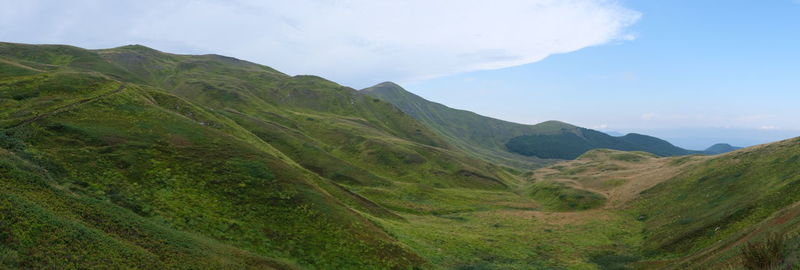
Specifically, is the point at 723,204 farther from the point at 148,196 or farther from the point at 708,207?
the point at 148,196

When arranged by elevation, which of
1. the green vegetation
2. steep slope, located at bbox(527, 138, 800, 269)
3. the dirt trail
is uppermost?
the dirt trail

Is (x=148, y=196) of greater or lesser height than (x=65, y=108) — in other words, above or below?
below

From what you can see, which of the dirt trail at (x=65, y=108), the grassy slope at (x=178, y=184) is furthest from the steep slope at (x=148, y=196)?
the dirt trail at (x=65, y=108)

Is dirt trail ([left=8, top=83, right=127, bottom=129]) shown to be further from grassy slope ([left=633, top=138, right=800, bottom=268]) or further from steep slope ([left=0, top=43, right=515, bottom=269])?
grassy slope ([left=633, top=138, right=800, bottom=268])

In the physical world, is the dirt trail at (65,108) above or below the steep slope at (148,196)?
above

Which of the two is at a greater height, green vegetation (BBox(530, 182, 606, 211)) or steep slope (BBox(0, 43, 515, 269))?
steep slope (BBox(0, 43, 515, 269))

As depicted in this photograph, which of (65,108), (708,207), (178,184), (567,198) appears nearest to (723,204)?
(708,207)

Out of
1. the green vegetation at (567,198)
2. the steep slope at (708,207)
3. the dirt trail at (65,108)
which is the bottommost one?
the green vegetation at (567,198)

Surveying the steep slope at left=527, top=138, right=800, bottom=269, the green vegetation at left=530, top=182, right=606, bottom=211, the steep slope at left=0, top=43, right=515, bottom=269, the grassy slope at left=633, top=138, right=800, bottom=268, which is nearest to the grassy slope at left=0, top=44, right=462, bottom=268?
the steep slope at left=0, top=43, right=515, bottom=269

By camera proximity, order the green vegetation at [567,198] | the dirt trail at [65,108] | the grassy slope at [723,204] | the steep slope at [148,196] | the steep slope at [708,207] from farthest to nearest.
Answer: the green vegetation at [567,198], the dirt trail at [65,108], the grassy slope at [723,204], the steep slope at [708,207], the steep slope at [148,196]

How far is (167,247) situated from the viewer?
881 inches

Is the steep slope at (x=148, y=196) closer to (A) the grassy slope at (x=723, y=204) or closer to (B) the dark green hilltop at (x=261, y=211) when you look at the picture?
(B) the dark green hilltop at (x=261, y=211)

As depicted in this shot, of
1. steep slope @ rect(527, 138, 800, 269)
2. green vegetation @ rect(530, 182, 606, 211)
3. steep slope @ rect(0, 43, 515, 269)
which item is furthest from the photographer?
green vegetation @ rect(530, 182, 606, 211)

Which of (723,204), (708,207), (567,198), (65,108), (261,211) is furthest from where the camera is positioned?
(567,198)
